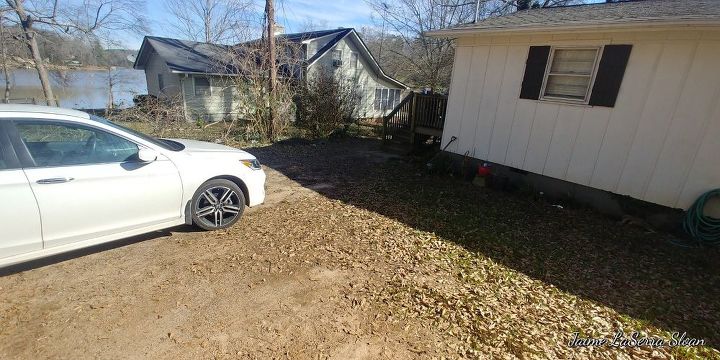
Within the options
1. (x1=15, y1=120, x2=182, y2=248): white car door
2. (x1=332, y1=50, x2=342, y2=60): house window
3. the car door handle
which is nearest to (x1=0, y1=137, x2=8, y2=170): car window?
(x1=15, y1=120, x2=182, y2=248): white car door

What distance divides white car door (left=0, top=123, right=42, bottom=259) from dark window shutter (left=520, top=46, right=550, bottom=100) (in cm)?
748

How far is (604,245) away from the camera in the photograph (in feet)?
15.6

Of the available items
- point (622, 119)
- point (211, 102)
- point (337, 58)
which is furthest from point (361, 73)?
point (622, 119)

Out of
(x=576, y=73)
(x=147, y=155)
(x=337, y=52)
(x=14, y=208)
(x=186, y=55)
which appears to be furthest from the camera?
(x=337, y=52)

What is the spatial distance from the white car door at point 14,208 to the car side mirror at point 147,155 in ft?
2.91

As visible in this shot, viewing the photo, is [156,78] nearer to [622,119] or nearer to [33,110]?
[33,110]

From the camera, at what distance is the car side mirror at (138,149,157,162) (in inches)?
134

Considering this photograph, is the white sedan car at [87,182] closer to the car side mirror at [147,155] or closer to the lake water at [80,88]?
the car side mirror at [147,155]

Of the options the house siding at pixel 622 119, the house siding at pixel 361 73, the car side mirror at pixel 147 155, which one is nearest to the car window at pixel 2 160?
the car side mirror at pixel 147 155

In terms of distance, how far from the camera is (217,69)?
586 inches

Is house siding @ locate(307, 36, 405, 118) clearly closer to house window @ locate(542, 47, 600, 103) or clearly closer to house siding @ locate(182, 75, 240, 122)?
house siding @ locate(182, 75, 240, 122)

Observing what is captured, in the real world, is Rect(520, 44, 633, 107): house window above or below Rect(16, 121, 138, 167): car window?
above

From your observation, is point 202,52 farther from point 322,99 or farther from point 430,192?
point 430,192

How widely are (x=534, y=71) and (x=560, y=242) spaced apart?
343cm
